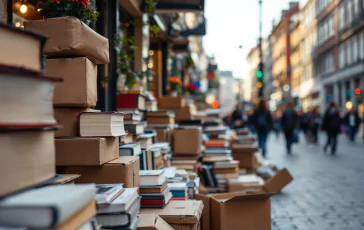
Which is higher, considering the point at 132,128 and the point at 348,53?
the point at 348,53

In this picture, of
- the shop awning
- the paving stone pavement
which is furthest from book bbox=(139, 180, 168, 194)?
the shop awning

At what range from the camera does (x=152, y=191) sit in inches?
153

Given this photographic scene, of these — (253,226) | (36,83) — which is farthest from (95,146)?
(253,226)

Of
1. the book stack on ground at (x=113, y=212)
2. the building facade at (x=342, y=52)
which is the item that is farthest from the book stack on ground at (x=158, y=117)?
the building facade at (x=342, y=52)

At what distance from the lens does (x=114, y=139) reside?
364cm

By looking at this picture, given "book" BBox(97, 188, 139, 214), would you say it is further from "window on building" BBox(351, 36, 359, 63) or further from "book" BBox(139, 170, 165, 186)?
"window on building" BBox(351, 36, 359, 63)

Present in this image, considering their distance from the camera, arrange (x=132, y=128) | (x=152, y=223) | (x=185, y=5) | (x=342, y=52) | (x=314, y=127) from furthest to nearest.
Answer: (x=342, y=52) < (x=314, y=127) < (x=185, y=5) < (x=132, y=128) < (x=152, y=223)

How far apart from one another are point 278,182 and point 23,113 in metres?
4.71

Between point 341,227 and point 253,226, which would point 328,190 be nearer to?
point 341,227

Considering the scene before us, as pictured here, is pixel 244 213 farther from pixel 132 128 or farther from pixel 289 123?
pixel 289 123

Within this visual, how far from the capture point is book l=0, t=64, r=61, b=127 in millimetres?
2092

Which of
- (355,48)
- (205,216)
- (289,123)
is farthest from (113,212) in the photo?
(355,48)

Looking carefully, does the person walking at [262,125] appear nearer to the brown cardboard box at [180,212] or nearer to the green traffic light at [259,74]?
the green traffic light at [259,74]

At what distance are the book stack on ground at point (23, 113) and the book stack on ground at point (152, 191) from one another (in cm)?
145
